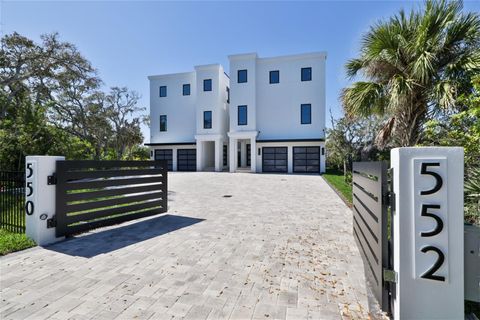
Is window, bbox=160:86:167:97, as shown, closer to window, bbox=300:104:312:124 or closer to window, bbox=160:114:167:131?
window, bbox=160:114:167:131

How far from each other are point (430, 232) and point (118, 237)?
16.4 feet

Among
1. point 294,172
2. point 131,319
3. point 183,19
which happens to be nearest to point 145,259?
point 131,319

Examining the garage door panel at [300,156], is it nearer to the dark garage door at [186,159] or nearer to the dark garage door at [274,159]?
the dark garage door at [274,159]

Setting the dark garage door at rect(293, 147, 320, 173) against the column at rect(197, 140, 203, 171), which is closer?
the dark garage door at rect(293, 147, 320, 173)

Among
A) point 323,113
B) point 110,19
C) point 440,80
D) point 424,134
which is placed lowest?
point 424,134

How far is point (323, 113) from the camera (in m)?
21.3

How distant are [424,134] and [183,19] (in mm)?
10602

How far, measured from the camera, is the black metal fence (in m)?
4.86

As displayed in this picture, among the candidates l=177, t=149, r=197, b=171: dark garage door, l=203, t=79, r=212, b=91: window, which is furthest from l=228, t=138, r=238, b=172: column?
l=203, t=79, r=212, b=91: window

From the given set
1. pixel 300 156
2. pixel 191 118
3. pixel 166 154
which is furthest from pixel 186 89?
A: pixel 300 156

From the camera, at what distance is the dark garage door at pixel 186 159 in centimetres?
2502

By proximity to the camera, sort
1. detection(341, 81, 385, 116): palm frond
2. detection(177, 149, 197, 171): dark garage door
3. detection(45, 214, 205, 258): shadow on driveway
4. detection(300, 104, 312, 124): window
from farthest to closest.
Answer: detection(177, 149, 197, 171): dark garage door
detection(300, 104, 312, 124): window
detection(341, 81, 385, 116): palm frond
detection(45, 214, 205, 258): shadow on driveway

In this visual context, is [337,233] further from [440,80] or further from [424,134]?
[440,80]

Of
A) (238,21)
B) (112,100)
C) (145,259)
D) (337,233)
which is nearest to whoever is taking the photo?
(145,259)
